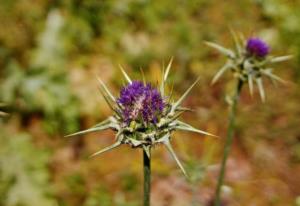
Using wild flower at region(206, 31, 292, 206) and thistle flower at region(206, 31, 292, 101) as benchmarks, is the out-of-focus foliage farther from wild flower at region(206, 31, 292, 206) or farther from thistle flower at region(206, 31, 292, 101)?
thistle flower at region(206, 31, 292, 101)

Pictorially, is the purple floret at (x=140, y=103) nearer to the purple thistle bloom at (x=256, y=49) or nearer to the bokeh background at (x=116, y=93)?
the purple thistle bloom at (x=256, y=49)

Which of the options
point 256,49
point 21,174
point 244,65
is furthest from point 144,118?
point 21,174

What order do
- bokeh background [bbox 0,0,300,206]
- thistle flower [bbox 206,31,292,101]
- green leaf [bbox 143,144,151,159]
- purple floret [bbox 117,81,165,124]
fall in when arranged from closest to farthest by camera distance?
green leaf [bbox 143,144,151,159] < purple floret [bbox 117,81,165,124] < thistle flower [bbox 206,31,292,101] < bokeh background [bbox 0,0,300,206]

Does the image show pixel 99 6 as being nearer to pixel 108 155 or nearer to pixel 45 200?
pixel 108 155

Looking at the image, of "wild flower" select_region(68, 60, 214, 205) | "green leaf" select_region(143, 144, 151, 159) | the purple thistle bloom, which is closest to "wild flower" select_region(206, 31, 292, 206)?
the purple thistle bloom

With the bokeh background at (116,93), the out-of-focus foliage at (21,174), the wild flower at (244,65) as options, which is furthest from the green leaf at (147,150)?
the out-of-focus foliage at (21,174)

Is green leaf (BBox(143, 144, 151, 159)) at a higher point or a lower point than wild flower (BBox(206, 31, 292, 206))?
lower

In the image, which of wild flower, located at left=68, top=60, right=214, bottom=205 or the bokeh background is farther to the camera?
the bokeh background

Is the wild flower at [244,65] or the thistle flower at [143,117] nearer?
the thistle flower at [143,117]
